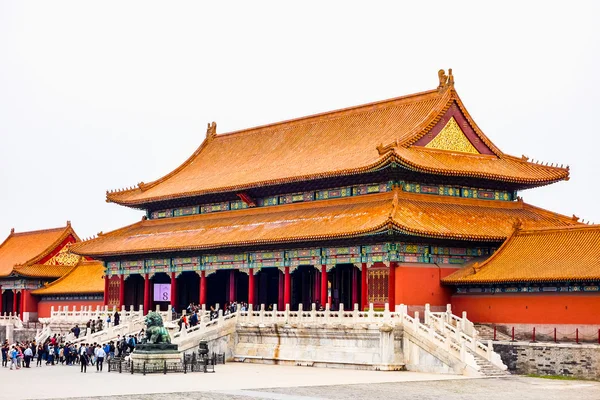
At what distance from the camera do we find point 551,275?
4872 cm

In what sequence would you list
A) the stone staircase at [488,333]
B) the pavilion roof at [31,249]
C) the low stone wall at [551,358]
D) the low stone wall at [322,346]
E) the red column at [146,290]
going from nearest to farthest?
the low stone wall at [551,358], the low stone wall at [322,346], the stone staircase at [488,333], the red column at [146,290], the pavilion roof at [31,249]

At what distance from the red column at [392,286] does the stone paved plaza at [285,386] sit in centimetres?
517

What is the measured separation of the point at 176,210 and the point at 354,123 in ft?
44.8

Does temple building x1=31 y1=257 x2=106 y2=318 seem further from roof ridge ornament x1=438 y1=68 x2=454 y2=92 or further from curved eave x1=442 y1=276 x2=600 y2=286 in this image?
curved eave x1=442 y1=276 x2=600 y2=286

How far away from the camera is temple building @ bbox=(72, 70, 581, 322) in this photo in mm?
54562

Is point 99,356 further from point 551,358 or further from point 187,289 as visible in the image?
point 187,289

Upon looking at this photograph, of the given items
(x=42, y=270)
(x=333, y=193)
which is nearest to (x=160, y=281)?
(x=333, y=193)

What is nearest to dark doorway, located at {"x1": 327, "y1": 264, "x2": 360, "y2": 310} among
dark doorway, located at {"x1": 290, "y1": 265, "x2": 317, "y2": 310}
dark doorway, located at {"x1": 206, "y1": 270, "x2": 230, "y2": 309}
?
dark doorway, located at {"x1": 290, "y1": 265, "x2": 317, "y2": 310}

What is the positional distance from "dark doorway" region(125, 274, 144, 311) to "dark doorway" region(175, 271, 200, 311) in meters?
3.38

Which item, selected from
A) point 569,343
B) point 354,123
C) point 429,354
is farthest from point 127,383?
point 354,123

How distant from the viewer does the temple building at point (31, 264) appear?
287 feet

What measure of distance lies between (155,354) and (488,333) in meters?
14.9

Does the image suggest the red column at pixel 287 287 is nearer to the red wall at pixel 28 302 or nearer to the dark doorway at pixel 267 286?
the dark doorway at pixel 267 286

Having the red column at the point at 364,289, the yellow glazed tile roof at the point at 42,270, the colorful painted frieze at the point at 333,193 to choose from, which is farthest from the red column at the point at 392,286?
the yellow glazed tile roof at the point at 42,270
